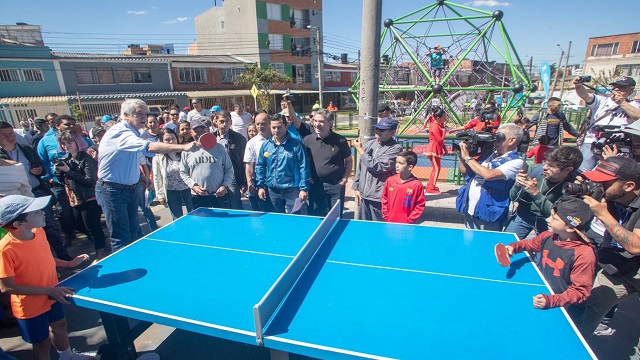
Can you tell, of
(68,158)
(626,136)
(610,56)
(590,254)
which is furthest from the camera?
(610,56)

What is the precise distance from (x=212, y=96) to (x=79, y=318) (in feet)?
89.9

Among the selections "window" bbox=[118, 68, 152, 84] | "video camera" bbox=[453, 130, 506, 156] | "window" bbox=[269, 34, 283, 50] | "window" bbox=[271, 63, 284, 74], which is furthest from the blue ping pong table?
"window" bbox=[269, 34, 283, 50]

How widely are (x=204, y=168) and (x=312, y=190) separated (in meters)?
1.54

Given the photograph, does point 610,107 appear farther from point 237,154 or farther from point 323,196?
point 237,154

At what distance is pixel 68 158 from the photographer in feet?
15.2

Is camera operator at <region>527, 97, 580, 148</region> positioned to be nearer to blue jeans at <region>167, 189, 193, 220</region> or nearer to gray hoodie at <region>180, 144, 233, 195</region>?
gray hoodie at <region>180, 144, 233, 195</region>

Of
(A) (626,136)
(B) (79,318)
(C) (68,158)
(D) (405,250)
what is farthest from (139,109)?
(A) (626,136)

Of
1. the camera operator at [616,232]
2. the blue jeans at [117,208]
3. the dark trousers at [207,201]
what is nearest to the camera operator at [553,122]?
the camera operator at [616,232]

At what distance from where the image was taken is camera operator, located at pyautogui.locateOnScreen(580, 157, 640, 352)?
2.30 meters

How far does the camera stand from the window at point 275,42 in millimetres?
34969

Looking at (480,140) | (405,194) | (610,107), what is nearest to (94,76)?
(405,194)

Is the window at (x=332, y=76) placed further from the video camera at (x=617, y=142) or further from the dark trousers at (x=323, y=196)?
the video camera at (x=617, y=142)

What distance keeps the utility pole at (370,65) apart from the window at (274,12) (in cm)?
3459

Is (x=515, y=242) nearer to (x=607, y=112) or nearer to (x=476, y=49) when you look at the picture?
(x=607, y=112)
